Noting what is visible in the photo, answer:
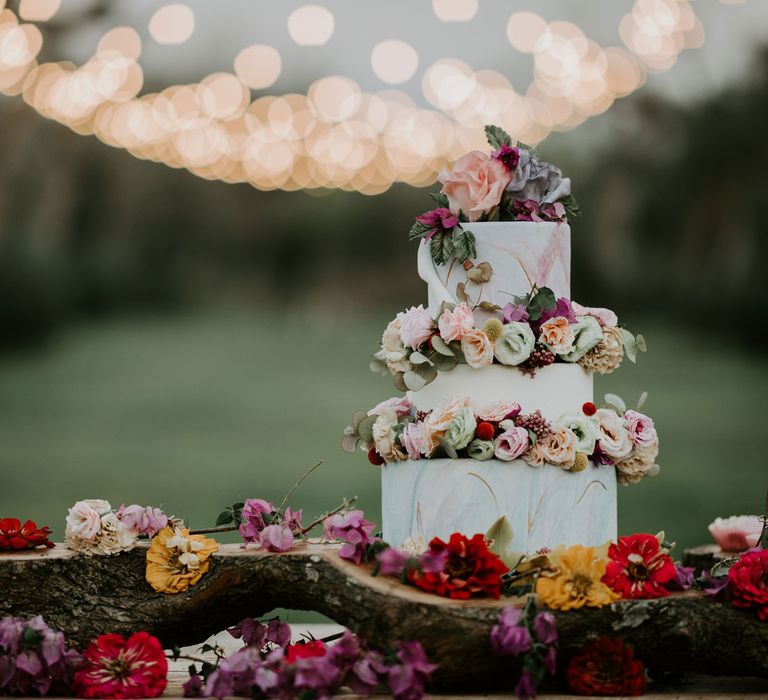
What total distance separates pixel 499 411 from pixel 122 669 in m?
1.24

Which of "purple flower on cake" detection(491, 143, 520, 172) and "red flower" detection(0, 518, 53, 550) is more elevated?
"purple flower on cake" detection(491, 143, 520, 172)

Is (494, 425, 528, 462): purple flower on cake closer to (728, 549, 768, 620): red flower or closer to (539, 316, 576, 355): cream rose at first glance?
(539, 316, 576, 355): cream rose

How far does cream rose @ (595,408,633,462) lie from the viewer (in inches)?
140

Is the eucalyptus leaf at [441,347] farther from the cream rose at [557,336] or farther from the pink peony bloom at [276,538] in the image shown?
the pink peony bloom at [276,538]

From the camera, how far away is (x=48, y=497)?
30.2ft

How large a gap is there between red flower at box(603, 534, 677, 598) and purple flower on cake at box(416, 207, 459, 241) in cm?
103

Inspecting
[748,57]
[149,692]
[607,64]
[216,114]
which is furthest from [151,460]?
[149,692]

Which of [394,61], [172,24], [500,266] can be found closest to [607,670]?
[500,266]

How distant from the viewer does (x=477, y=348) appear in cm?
349

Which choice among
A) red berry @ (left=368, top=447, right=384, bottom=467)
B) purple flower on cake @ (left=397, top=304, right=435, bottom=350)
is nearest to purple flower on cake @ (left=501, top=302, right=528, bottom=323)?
purple flower on cake @ (left=397, top=304, right=435, bottom=350)

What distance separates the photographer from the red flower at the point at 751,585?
3145 mm

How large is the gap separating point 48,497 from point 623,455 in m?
6.52

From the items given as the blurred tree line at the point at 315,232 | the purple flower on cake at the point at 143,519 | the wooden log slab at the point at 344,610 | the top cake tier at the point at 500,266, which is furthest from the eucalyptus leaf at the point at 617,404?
the blurred tree line at the point at 315,232

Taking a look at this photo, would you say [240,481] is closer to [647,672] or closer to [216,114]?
[216,114]
